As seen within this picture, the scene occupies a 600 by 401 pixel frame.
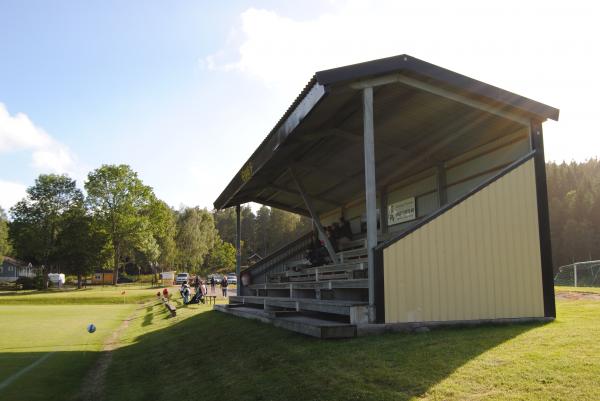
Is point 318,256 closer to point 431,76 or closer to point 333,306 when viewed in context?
point 333,306

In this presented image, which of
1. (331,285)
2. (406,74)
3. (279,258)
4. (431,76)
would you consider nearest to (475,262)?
(331,285)

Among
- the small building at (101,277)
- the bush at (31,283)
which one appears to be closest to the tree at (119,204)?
the bush at (31,283)

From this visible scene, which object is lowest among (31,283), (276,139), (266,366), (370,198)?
(31,283)

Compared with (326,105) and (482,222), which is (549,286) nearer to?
(482,222)

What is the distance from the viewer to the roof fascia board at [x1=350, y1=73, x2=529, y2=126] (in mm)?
8742

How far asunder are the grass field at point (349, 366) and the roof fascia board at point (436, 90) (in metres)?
3.81

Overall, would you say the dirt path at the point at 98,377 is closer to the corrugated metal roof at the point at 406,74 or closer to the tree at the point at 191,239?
the corrugated metal roof at the point at 406,74

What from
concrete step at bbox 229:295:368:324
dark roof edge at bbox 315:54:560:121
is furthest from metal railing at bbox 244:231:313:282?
dark roof edge at bbox 315:54:560:121

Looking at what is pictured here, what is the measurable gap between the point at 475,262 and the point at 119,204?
5867 centimetres

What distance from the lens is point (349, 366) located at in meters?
6.20

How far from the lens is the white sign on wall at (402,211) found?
14.0 meters

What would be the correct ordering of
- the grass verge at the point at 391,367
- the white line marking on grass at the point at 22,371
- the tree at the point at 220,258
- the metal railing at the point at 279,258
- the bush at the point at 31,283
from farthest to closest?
1. the tree at the point at 220,258
2. the bush at the point at 31,283
3. the metal railing at the point at 279,258
4. the white line marking on grass at the point at 22,371
5. the grass verge at the point at 391,367

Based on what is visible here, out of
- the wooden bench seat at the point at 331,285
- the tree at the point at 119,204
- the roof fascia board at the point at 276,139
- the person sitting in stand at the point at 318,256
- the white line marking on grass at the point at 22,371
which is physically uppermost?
the tree at the point at 119,204

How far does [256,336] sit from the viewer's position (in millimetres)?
10156
